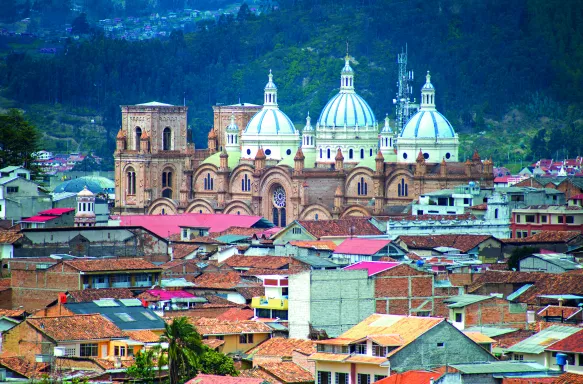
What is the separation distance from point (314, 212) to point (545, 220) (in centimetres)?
2300

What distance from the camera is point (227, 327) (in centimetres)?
6184

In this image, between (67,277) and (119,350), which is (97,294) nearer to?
(67,277)

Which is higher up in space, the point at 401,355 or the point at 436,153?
the point at 436,153

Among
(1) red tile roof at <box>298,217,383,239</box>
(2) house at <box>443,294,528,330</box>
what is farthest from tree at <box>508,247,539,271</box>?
(2) house at <box>443,294,528,330</box>

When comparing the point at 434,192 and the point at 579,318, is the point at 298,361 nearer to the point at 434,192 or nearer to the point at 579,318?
the point at 579,318

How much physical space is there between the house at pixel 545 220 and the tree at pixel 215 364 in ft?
154

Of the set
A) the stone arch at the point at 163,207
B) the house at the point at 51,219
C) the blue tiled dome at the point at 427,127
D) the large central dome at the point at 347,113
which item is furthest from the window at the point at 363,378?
the large central dome at the point at 347,113

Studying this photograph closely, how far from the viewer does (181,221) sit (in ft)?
375

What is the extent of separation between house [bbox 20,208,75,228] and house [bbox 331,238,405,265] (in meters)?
15.8

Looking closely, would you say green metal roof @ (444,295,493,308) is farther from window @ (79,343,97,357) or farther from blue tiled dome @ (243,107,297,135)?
blue tiled dome @ (243,107,297,135)

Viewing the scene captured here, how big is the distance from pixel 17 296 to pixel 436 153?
56.4 m

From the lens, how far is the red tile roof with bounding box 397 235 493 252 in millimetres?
89806

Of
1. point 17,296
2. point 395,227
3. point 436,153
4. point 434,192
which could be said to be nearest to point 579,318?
point 17,296

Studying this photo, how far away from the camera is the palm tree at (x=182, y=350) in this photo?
5291 cm
